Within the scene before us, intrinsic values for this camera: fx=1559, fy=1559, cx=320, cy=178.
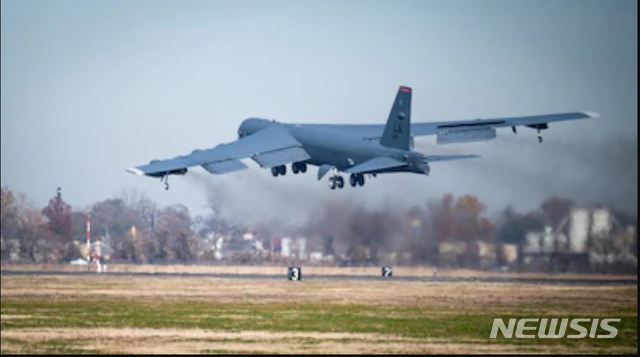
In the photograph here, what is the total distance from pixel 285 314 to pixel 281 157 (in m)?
21.8

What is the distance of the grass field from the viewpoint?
58.7 m

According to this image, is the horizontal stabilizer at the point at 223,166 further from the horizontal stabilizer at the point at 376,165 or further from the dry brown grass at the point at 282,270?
the dry brown grass at the point at 282,270

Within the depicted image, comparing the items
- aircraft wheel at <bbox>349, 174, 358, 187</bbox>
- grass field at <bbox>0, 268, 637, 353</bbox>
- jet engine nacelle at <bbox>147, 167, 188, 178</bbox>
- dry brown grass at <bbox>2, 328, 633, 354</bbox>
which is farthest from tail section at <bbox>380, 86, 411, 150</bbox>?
dry brown grass at <bbox>2, 328, 633, 354</bbox>

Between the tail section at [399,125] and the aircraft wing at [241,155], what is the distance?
21.3 feet

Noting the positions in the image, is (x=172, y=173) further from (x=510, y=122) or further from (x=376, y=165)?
(x=510, y=122)

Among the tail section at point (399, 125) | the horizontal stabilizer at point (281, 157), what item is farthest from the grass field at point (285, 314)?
the tail section at point (399, 125)

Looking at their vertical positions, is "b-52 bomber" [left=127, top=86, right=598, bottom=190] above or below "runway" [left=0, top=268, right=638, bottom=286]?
above

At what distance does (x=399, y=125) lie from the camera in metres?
86.3

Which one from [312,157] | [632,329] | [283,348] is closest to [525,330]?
[632,329]

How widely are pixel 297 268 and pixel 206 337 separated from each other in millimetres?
30207

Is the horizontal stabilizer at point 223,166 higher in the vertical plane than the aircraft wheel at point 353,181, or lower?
higher

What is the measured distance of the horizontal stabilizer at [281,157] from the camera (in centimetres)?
8938

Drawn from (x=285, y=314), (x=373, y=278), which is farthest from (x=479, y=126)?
(x=285, y=314)

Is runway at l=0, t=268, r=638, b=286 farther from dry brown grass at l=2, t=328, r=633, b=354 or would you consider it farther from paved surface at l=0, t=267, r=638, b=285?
dry brown grass at l=2, t=328, r=633, b=354
